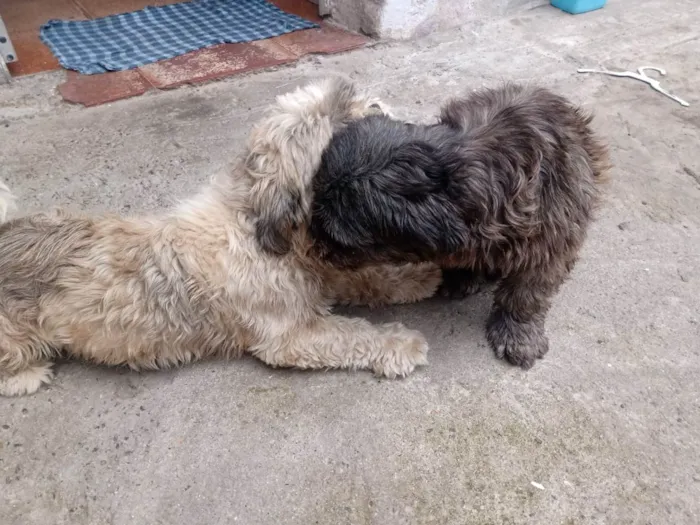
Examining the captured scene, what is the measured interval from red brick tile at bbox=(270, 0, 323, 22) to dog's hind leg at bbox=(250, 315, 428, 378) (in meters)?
3.88

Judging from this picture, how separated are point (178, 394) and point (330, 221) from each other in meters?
1.13

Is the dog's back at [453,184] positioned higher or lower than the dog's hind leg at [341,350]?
higher

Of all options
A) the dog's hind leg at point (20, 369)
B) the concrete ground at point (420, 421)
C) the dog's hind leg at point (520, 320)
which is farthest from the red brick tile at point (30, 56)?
the dog's hind leg at point (520, 320)

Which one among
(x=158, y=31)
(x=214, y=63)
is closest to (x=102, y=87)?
(x=214, y=63)

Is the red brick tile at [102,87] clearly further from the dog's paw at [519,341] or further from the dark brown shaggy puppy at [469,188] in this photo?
the dog's paw at [519,341]

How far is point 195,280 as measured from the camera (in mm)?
2385

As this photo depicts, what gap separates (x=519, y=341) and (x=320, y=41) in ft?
11.6

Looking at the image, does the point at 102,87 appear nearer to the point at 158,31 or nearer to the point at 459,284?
the point at 158,31

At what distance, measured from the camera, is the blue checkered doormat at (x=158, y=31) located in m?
4.67

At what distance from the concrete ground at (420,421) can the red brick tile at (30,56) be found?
1287 mm

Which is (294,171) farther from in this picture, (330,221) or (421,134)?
(421,134)

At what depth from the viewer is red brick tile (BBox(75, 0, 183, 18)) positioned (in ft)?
18.3

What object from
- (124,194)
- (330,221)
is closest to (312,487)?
(330,221)

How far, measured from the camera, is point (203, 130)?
398cm
